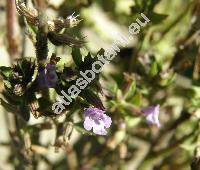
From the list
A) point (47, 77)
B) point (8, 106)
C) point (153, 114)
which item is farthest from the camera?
point (153, 114)

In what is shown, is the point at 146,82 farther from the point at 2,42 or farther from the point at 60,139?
the point at 2,42

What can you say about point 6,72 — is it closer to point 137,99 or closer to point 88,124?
point 88,124

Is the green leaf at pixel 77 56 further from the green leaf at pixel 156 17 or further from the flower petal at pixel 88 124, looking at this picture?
the green leaf at pixel 156 17

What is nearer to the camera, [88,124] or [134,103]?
[88,124]

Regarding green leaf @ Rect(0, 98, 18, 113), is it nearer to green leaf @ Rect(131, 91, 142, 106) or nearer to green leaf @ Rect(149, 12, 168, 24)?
green leaf @ Rect(131, 91, 142, 106)

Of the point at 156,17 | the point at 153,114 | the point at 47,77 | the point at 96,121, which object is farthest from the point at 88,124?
the point at 156,17

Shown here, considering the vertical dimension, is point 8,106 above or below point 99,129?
above
